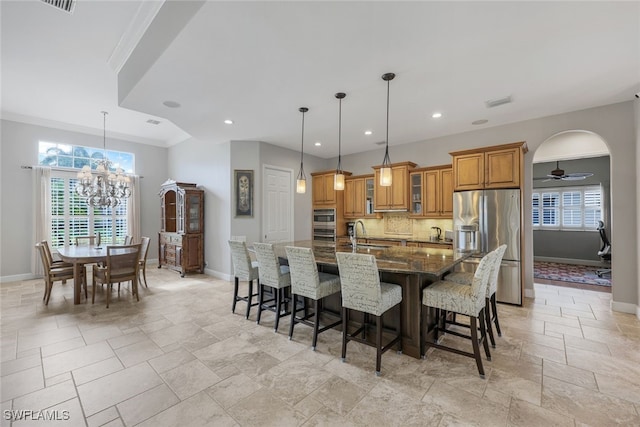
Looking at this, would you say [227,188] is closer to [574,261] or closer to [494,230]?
[494,230]

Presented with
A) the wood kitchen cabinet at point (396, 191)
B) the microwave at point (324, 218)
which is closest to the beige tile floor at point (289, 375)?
the wood kitchen cabinet at point (396, 191)

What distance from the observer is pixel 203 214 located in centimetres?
621

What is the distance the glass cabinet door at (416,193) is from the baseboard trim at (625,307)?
2.95 m

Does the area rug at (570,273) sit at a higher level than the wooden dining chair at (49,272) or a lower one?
lower

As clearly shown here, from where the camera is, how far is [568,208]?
7.53m

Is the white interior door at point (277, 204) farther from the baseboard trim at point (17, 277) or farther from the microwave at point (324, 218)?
the baseboard trim at point (17, 277)

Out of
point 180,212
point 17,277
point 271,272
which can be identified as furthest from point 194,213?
point 271,272

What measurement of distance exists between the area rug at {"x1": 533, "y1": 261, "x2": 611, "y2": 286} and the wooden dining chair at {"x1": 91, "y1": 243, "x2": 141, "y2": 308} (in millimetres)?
7882

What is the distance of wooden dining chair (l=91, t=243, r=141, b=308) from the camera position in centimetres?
405

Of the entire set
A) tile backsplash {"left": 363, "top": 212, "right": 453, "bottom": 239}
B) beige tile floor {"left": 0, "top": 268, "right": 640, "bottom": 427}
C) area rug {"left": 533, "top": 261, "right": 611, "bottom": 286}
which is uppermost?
tile backsplash {"left": 363, "top": 212, "right": 453, "bottom": 239}

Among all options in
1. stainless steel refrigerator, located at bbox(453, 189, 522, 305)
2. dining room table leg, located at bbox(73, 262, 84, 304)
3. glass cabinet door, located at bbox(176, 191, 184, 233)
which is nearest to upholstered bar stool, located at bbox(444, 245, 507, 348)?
stainless steel refrigerator, located at bbox(453, 189, 522, 305)

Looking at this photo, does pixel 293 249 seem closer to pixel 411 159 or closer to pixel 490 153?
pixel 490 153

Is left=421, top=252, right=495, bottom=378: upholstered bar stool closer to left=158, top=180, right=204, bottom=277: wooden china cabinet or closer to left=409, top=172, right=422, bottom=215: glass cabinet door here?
left=409, top=172, right=422, bottom=215: glass cabinet door

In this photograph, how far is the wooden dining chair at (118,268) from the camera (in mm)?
4051
